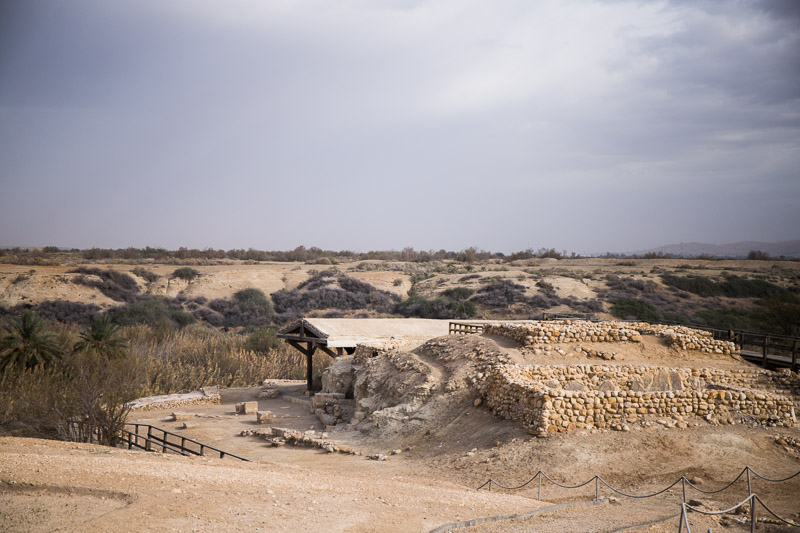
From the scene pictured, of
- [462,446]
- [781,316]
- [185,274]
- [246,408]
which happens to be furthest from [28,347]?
[185,274]

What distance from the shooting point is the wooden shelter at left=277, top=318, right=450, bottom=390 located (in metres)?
22.2

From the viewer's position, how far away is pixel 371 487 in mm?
10422

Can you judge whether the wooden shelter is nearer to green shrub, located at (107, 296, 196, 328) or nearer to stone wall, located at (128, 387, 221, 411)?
stone wall, located at (128, 387, 221, 411)

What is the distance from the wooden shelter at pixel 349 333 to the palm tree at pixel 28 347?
27.8 feet

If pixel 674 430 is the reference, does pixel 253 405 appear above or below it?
below

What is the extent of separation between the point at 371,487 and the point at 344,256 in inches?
3148

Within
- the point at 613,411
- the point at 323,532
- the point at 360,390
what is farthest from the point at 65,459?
the point at 613,411

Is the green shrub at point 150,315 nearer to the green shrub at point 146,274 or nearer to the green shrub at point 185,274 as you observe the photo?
the green shrub at point 146,274

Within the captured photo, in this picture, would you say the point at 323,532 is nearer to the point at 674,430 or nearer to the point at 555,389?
the point at 555,389

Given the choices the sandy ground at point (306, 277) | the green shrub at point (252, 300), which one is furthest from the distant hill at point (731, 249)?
the green shrub at point (252, 300)

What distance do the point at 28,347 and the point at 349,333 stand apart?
11.3 meters

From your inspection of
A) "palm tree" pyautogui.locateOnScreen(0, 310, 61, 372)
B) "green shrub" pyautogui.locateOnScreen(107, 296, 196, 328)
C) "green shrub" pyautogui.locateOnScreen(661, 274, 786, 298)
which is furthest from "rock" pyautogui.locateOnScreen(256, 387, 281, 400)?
"green shrub" pyautogui.locateOnScreen(661, 274, 786, 298)

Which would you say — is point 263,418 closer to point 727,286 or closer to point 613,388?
point 613,388

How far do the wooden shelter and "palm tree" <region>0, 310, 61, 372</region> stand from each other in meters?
8.48
